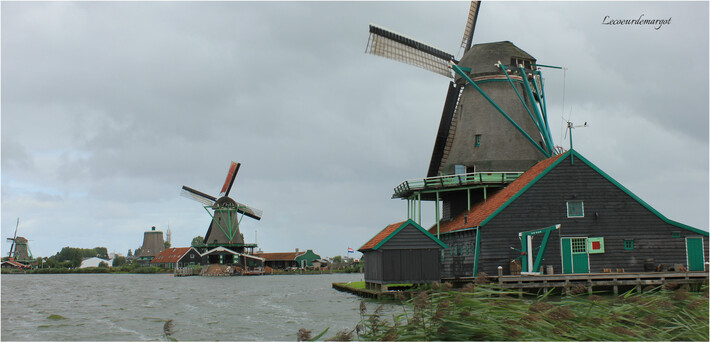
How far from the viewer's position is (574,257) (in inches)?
1102

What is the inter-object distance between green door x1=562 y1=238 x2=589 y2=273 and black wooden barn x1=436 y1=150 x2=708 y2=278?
0.04 m

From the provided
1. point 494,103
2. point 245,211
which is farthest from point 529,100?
point 245,211

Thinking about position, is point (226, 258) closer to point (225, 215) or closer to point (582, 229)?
point (225, 215)

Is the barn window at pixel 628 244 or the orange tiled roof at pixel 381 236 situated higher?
the orange tiled roof at pixel 381 236

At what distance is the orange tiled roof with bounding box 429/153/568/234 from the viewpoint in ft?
94.4

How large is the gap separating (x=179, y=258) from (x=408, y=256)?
238ft

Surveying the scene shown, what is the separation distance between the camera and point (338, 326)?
61.2 ft

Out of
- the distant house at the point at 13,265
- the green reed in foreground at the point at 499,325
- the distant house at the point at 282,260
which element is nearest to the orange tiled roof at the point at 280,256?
the distant house at the point at 282,260

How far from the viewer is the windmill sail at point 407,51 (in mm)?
38094

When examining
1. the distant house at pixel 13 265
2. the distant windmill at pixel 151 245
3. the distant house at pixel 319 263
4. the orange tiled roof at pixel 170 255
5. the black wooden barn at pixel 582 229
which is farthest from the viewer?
the distant windmill at pixel 151 245

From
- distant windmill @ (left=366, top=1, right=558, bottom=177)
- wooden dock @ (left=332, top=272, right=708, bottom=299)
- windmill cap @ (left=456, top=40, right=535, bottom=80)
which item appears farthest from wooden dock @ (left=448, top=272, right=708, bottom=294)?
windmill cap @ (left=456, top=40, right=535, bottom=80)

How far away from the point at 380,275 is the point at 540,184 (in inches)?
330

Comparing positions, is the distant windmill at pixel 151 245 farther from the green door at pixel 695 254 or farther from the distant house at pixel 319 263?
the green door at pixel 695 254

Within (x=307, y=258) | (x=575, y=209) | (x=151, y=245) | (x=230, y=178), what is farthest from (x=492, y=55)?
(x=151, y=245)
